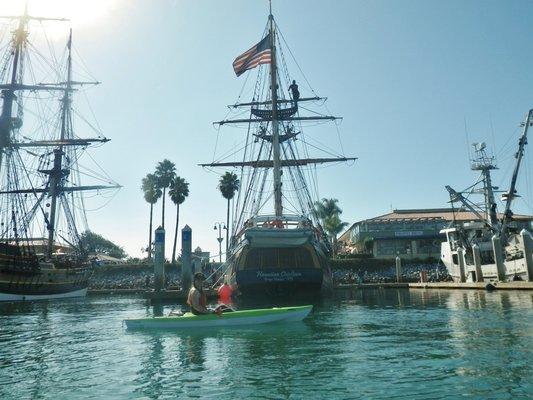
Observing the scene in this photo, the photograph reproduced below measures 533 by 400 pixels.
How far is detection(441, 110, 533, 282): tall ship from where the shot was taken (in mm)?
35875

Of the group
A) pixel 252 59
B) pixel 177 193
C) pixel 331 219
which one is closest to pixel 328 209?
pixel 331 219

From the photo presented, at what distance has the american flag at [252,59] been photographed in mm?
33281

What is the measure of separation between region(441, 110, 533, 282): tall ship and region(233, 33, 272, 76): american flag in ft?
76.6

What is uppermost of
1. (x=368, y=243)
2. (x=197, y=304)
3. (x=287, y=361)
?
(x=368, y=243)

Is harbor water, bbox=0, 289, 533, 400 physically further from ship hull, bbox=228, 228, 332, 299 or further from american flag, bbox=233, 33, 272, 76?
american flag, bbox=233, 33, 272, 76

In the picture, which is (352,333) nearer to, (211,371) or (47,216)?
(211,371)

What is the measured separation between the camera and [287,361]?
10984 millimetres

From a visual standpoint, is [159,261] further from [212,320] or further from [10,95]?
[10,95]

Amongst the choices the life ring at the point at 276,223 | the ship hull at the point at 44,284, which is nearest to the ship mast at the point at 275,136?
the life ring at the point at 276,223

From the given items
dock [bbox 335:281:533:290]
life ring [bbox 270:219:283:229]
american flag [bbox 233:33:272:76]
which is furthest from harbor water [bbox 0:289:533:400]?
american flag [bbox 233:33:272:76]

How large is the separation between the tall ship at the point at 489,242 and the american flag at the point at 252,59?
76.6 ft

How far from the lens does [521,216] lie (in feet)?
232

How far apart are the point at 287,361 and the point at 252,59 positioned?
27.0m

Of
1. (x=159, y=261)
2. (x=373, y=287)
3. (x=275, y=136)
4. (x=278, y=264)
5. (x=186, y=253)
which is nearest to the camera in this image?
(x=278, y=264)
